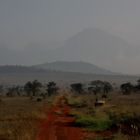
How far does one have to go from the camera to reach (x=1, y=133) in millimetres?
18031

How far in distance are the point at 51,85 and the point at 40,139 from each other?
278ft

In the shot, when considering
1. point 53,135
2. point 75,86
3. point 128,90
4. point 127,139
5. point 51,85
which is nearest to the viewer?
point 127,139

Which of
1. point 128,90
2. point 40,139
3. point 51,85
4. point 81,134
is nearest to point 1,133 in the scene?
point 40,139

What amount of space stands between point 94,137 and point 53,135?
1.95m

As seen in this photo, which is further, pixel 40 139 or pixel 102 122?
pixel 102 122

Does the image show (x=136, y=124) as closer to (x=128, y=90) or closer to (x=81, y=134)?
(x=81, y=134)

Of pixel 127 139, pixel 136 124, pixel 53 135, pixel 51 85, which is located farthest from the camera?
pixel 51 85

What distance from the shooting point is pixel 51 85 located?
102 metres

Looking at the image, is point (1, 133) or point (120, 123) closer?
point (1, 133)

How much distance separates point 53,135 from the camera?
18.3 m

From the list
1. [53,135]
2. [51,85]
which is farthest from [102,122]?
[51,85]

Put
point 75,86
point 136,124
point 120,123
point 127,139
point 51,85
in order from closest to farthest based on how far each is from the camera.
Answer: point 127,139
point 136,124
point 120,123
point 51,85
point 75,86

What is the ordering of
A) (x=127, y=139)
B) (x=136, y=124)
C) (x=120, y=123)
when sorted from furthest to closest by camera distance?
(x=120, y=123) < (x=136, y=124) < (x=127, y=139)

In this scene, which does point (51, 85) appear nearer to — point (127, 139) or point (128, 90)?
point (128, 90)
